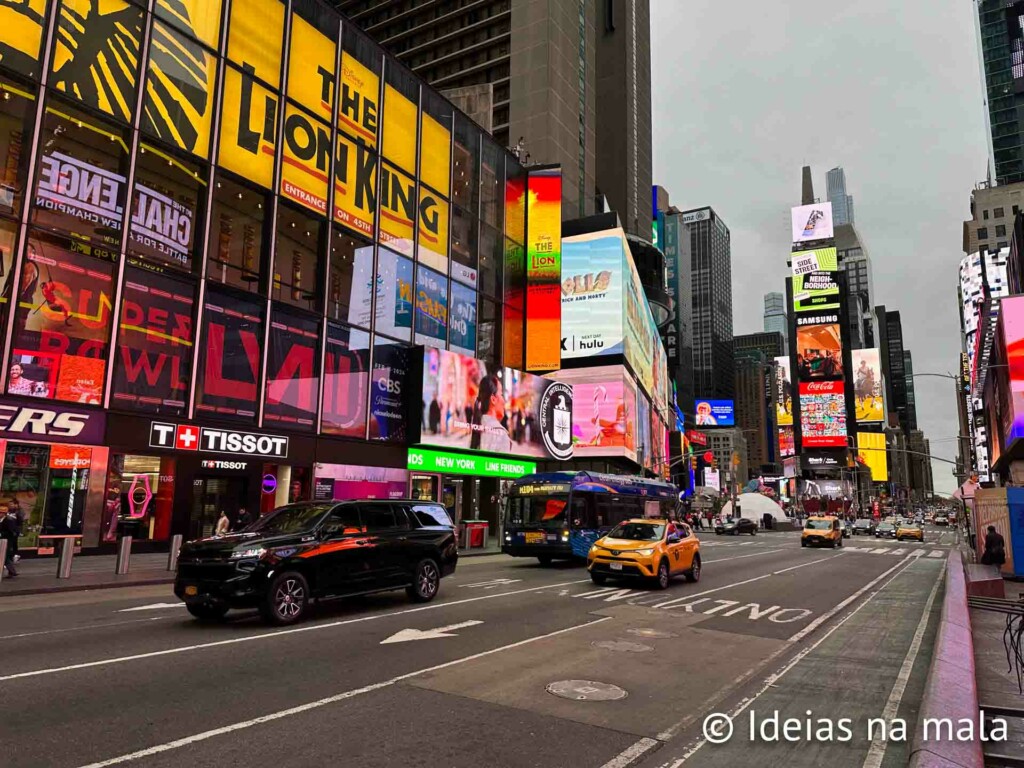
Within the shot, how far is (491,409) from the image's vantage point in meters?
38.0

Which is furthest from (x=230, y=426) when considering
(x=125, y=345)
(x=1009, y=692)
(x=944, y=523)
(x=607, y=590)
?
(x=944, y=523)

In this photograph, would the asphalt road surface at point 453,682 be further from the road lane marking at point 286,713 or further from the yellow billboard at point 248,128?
the yellow billboard at point 248,128

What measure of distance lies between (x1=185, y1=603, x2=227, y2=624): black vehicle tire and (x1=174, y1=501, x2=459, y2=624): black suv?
17 mm

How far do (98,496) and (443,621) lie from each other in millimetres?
15814

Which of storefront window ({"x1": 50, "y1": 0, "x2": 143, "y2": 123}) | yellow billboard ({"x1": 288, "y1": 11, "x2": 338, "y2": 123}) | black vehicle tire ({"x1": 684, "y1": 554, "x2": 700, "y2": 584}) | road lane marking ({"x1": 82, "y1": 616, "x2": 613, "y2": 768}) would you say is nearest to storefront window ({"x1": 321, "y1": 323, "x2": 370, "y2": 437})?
yellow billboard ({"x1": 288, "y1": 11, "x2": 338, "y2": 123})

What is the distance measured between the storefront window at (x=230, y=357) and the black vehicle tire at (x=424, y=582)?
48.0 ft

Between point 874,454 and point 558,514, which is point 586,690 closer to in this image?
point 558,514

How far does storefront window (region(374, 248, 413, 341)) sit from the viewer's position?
106 feet

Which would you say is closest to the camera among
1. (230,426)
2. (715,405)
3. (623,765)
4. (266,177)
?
(623,765)

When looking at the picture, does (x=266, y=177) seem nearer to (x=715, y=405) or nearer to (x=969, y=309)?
(x=969, y=309)

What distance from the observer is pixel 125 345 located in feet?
71.9

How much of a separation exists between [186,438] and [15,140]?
10465 millimetres

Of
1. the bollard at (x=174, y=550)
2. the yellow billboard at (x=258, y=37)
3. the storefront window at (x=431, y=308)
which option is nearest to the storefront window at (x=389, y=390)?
the storefront window at (x=431, y=308)

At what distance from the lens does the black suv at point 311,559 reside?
9.77 meters
